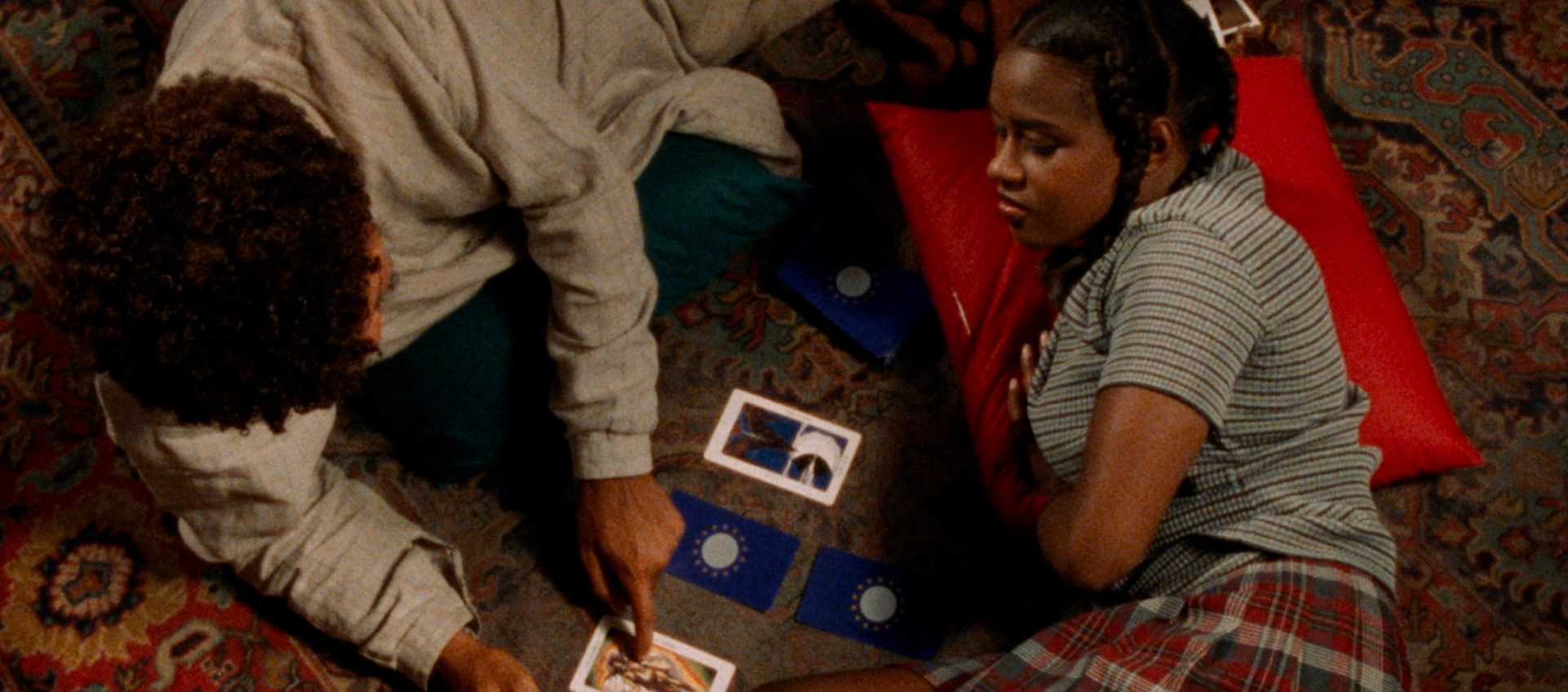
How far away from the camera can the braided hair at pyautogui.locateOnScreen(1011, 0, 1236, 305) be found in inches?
49.2

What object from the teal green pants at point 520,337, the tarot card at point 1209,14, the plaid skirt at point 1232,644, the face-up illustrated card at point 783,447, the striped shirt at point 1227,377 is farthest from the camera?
the tarot card at point 1209,14

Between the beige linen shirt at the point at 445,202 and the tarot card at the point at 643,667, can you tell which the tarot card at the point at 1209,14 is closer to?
the beige linen shirt at the point at 445,202

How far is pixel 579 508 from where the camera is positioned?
5.78ft

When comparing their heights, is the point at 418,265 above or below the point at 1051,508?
above

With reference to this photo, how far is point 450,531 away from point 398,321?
0.48 m

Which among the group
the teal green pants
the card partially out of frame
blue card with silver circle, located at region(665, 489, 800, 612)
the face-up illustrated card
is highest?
the card partially out of frame

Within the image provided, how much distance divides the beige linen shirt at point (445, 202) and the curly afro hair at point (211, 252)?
0.40ft

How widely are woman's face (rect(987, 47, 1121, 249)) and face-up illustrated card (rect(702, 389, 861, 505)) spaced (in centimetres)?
67

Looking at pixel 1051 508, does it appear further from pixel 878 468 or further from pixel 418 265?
pixel 418 265

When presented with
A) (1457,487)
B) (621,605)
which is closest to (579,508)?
(621,605)

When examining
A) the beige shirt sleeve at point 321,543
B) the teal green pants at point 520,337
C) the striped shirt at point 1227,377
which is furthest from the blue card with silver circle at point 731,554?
the striped shirt at point 1227,377

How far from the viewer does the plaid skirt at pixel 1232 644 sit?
133 cm

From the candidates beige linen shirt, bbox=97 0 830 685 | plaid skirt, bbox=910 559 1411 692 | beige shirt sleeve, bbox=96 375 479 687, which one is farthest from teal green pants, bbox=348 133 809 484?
plaid skirt, bbox=910 559 1411 692

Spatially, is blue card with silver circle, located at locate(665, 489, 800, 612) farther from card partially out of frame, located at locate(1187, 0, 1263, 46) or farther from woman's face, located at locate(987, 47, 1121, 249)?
card partially out of frame, located at locate(1187, 0, 1263, 46)
